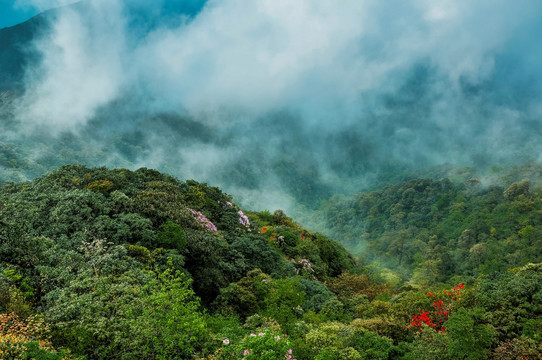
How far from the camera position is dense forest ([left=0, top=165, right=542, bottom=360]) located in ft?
49.3

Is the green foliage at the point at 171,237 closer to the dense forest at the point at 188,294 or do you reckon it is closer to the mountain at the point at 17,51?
the dense forest at the point at 188,294

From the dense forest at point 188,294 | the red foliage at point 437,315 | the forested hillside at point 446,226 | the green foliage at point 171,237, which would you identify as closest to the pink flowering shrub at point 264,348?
the dense forest at point 188,294

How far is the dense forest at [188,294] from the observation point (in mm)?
15039

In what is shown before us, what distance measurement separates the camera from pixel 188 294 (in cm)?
1927

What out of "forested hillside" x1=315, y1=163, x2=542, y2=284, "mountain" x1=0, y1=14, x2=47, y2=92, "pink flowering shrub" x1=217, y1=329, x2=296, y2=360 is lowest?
"pink flowering shrub" x1=217, y1=329, x2=296, y2=360

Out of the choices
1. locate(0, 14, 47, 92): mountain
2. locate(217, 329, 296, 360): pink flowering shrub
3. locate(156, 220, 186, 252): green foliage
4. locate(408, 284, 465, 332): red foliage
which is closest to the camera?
locate(217, 329, 296, 360): pink flowering shrub

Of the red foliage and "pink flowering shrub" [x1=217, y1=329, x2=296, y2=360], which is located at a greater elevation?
the red foliage

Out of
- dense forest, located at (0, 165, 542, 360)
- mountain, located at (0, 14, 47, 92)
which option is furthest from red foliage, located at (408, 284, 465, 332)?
mountain, located at (0, 14, 47, 92)

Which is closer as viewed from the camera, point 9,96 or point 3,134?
point 3,134

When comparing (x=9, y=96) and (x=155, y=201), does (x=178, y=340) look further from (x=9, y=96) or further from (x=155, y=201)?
(x=9, y=96)

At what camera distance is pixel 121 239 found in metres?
25.8

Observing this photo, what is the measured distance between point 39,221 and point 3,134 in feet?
429

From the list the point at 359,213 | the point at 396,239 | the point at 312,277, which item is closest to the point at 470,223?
the point at 396,239

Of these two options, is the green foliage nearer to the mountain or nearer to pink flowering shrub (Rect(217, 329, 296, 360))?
pink flowering shrub (Rect(217, 329, 296, 360))
